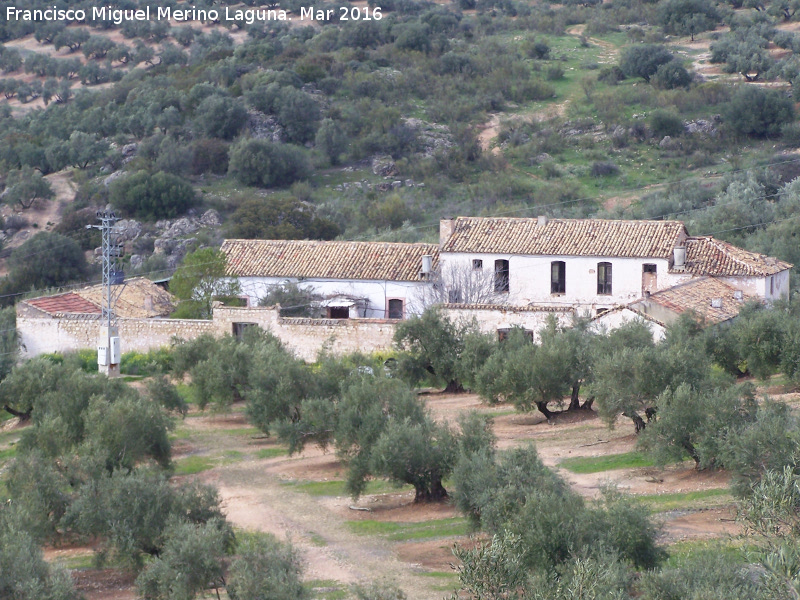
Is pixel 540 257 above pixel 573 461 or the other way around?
above

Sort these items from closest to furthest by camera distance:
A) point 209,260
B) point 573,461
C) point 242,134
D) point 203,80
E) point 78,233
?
point 573,461 → point 209,260 → point 78,233 → point 242,134 → point 203,80

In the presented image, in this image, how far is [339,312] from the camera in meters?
35.3

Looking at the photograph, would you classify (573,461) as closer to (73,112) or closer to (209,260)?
(209,260)

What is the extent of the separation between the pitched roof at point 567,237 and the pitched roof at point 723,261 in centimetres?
61

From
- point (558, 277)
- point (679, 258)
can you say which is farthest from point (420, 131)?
→ point (679, 258)

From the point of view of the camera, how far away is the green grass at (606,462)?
65.5ft

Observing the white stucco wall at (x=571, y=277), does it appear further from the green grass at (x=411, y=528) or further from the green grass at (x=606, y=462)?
the green grass at (x=411, y=528)

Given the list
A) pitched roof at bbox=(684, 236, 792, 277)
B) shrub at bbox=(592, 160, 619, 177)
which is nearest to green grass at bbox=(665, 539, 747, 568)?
pitched roof at bbox=(684, 236, 792, 277)

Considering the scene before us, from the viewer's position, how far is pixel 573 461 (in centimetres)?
2059

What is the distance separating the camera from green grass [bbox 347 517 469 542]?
16953 mm

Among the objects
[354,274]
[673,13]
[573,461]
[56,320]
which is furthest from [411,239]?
[673,13]

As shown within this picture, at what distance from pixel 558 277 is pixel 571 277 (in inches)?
17.5

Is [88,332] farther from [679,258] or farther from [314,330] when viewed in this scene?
[679,258]

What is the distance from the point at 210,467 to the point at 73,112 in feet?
155
